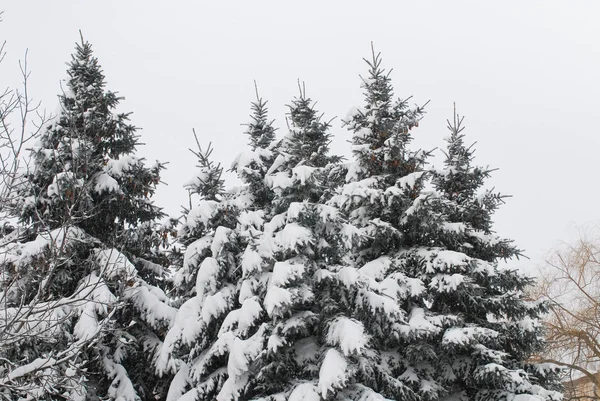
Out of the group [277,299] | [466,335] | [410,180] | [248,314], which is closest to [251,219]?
[248,314]

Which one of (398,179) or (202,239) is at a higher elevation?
(398,179)

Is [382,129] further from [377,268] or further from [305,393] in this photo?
[305,393]

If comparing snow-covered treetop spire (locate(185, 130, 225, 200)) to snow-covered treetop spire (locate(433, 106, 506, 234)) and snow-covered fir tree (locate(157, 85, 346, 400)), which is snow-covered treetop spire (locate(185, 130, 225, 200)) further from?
snow-covered treetop spire (locate(433, 106, 506, 234))

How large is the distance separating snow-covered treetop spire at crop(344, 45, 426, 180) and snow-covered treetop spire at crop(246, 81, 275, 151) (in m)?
2.52

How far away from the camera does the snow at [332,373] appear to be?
29.5 feet

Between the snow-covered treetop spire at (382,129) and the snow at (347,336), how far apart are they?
536 centimetres

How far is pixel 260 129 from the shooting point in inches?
626

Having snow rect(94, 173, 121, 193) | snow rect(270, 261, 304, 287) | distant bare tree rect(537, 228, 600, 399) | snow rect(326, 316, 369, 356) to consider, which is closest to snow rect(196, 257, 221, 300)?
snow rect(270, 261, 304, 287)

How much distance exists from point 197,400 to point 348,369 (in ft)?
12.3

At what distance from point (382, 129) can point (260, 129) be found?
3883 millimetres

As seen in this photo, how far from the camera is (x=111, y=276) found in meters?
11.5

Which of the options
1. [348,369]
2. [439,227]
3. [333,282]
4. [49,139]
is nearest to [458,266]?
[439,227]

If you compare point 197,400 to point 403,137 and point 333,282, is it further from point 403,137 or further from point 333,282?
point 403,137

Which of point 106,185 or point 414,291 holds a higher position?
point 106,185
